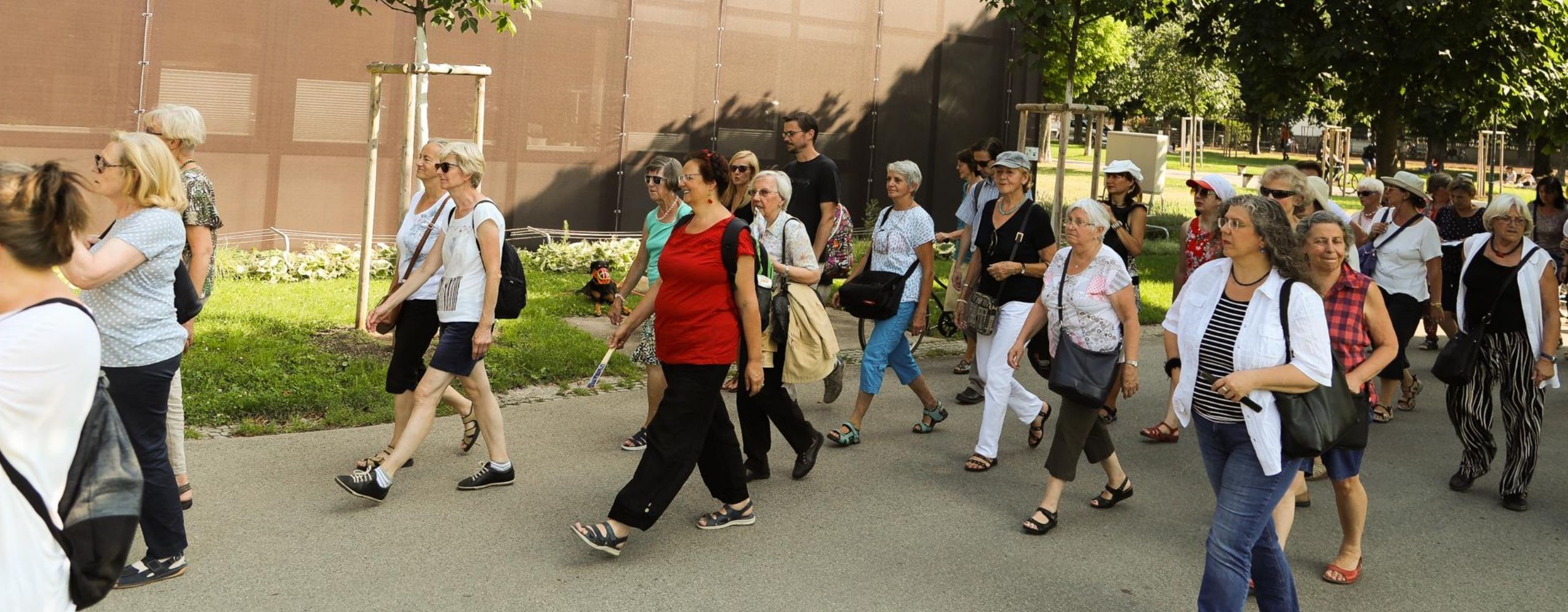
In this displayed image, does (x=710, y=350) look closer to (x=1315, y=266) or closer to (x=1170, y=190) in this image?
(x=1315, y=266)

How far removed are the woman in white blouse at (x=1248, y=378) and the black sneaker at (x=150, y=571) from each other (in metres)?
3.65

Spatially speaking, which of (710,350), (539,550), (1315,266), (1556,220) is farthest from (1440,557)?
(1556,220)

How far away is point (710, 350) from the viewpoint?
5.79m

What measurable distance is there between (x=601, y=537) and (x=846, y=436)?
98.6 inches

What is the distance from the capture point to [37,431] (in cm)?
297

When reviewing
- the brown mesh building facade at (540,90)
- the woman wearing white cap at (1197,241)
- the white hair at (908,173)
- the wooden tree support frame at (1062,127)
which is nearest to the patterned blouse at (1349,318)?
the woman wearing white cap at (1197,241)

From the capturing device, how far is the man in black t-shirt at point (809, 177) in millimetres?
8906

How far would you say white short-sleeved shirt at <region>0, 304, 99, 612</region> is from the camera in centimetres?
294

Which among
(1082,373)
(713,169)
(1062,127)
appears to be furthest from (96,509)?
(1062,127)

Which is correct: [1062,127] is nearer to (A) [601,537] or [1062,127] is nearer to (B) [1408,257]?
(B) [1408,257]

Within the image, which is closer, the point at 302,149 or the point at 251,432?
the point at 251,432

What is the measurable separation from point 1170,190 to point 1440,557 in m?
30.0

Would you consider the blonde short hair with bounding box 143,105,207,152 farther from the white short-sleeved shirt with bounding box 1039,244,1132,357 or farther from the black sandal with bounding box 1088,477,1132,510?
the black sandal with bounding box 1088,477,1132,510

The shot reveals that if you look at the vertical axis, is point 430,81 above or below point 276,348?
above
